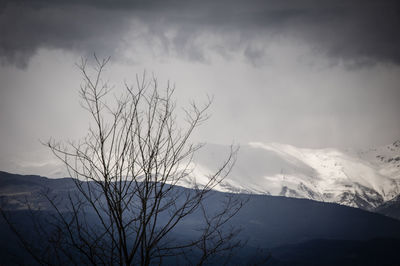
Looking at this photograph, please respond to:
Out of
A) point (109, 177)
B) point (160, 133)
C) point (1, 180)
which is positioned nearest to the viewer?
point (109, 177)

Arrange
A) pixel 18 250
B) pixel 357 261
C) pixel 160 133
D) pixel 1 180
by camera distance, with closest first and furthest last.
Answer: pixel 160 133 < pixel 18 250 < pixel 357 261 < pixel 1 180

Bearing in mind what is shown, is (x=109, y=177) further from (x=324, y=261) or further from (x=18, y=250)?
(x=324, y=261)

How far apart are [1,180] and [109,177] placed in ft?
640

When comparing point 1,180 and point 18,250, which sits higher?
point 1,180

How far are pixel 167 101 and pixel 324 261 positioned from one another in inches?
6320

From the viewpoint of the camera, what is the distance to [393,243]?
504ft

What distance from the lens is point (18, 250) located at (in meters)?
107

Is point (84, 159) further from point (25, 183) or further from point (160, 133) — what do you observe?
point (25, 183)

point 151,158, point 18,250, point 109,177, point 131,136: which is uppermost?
point 131,136

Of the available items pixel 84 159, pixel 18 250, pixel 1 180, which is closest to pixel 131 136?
pixel 84 159

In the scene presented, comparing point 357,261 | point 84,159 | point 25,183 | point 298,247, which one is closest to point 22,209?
point 25,183

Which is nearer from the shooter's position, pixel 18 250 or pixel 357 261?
pixel 18 250

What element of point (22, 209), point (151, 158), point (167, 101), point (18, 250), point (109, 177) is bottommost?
point (18, 250)

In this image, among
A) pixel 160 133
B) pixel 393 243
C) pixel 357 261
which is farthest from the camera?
pixel 393 243
